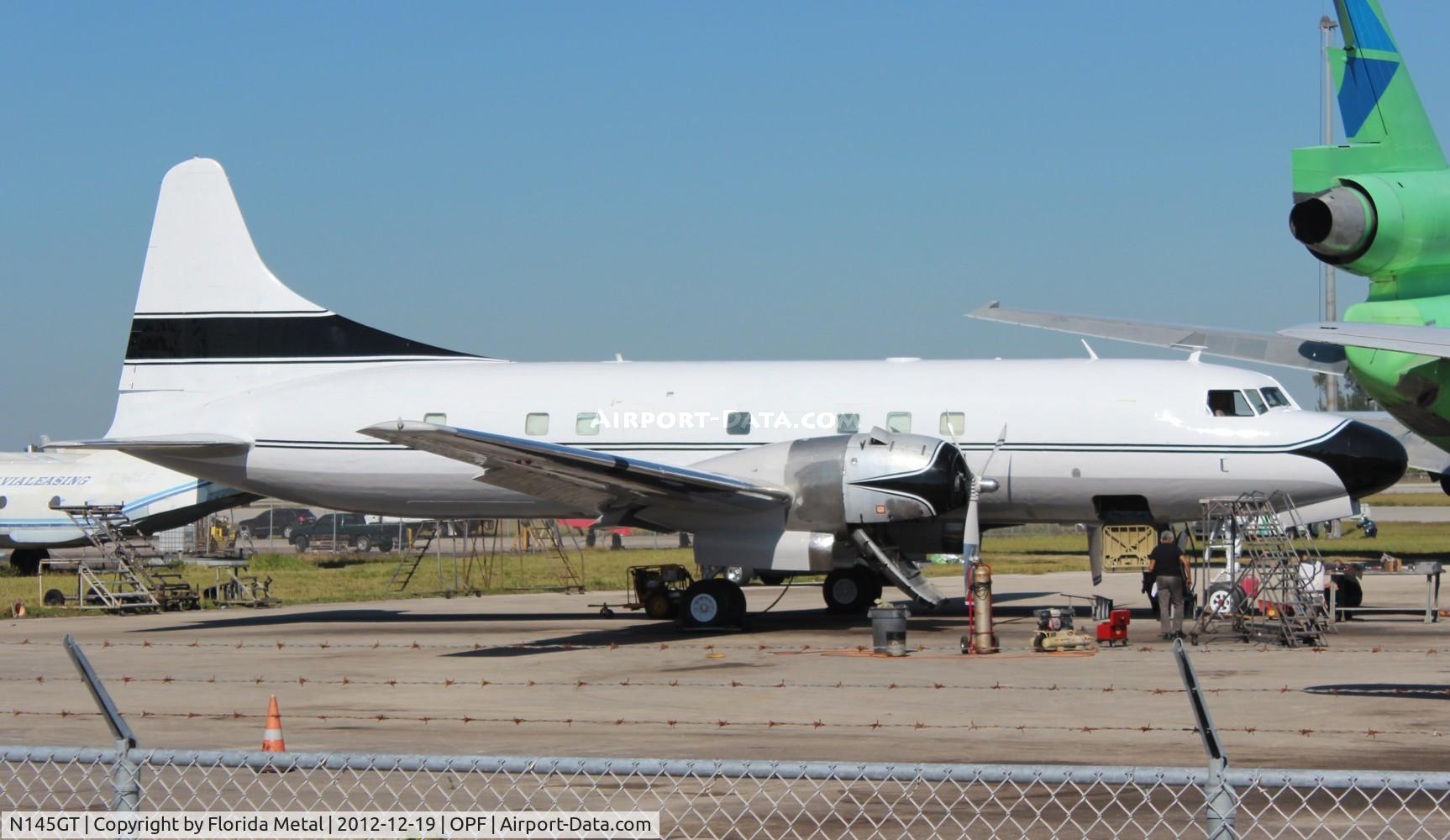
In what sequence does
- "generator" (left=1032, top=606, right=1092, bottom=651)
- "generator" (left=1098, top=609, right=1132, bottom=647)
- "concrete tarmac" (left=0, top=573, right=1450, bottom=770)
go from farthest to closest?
"generator" (left=1098, top=609, right=1132, bottom=647), "generator" (left=1032, top=606, right=1092, bottom=651), "concrete tarmac" (left=0, top=573, right=1450, bottom=770)

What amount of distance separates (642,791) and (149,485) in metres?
32.7

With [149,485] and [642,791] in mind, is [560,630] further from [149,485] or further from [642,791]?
[149,485]

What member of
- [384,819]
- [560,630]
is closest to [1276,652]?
[560,630]

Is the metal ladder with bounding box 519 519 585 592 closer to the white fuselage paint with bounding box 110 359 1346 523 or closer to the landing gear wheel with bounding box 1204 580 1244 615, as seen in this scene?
the white fuselage paint with bounding box 110 359 1346 523

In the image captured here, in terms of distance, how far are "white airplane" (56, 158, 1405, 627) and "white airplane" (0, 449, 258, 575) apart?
12389 mm

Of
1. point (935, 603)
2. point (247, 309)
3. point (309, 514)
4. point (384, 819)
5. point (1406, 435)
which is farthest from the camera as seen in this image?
point (309, 514)

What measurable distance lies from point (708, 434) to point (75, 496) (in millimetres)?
24737

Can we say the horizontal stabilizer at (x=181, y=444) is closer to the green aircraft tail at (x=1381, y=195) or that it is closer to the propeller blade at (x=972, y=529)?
the propeller blade at (x=972, y=529)

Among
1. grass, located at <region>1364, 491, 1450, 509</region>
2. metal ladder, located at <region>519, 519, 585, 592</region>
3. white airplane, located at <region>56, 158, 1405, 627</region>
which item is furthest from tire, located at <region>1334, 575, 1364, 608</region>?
grass, located at <region>1364, 491, 1450, 509</region>

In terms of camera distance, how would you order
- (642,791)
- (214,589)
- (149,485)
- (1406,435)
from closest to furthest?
(642,791) → (214,589) → (149,485) → (1406,435)

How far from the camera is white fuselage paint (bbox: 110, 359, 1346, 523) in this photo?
21.6 metres

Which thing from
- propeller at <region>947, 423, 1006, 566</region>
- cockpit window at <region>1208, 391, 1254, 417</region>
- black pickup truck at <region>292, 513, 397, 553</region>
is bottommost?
black pickup truck at <region>292, 513, 397, 553</region>

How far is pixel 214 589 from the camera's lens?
3130cm

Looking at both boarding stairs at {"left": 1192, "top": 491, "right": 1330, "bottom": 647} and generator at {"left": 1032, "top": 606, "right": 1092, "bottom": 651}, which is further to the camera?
boarding stairs at {"left": 1192, "top": 491, "right": 1330, "bottom": 647}
